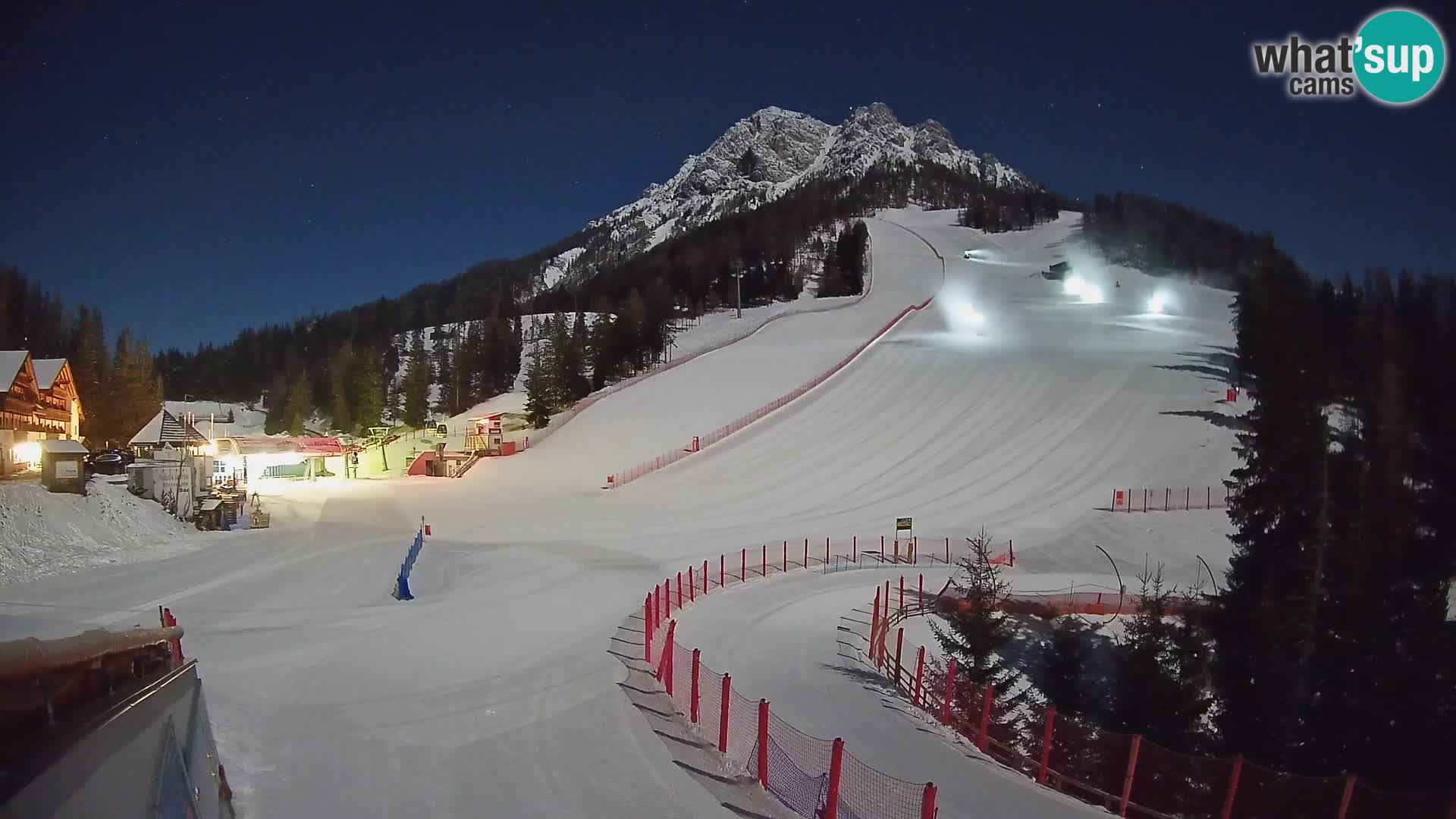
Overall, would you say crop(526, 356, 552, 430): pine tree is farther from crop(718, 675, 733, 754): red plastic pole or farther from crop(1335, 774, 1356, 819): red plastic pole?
crop(1335, 774, 1356, 819): red plastic pole

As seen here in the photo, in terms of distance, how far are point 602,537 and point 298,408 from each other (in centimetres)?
7356

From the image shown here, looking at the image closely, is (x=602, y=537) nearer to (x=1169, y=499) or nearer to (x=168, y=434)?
(x=168, y=434)

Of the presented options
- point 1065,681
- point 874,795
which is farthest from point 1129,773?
point 1065,681

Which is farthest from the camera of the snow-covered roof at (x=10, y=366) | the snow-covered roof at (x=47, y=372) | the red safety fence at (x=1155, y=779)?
the snow-covered roof at (x=47, y=372)

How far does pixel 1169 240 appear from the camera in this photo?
349 feet

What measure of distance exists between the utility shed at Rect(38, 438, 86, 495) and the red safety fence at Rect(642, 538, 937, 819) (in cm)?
1567

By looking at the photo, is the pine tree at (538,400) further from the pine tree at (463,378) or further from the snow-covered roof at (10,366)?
the snow-covered roof at (10,366)

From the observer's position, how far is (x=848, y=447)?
39875mm

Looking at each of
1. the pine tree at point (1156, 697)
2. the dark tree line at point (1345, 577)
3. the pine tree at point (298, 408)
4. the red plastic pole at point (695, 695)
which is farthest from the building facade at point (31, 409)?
the pine tree at point (298, 408)

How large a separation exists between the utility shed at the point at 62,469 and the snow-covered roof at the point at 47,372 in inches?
226

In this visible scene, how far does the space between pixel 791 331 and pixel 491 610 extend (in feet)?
179

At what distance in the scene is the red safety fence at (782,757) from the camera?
816cm

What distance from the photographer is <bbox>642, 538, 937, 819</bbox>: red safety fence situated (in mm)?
8164

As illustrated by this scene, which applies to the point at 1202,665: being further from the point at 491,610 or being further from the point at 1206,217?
the point at 1206,217
